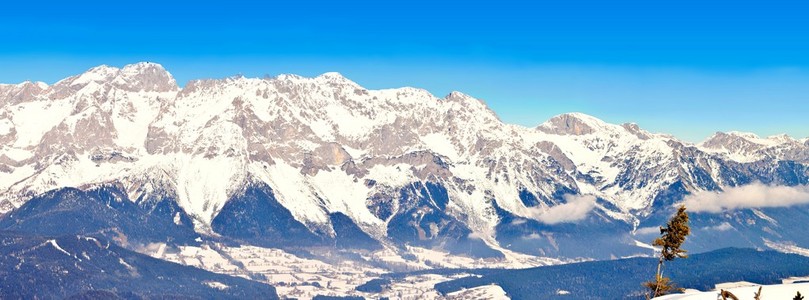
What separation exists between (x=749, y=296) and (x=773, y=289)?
6.51 meters

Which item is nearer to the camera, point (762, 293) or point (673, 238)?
point (673, 238)

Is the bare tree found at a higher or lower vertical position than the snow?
higher

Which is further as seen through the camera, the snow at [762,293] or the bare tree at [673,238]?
the bare tree at [673,238]

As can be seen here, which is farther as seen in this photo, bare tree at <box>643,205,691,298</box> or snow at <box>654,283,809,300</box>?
bare tree at <box>643,205,691,298</box>

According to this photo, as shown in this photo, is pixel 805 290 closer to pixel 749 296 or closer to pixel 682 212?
pixel 749 296

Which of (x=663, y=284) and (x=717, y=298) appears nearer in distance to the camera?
(x=717, y=298)

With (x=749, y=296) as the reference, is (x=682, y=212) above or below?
above

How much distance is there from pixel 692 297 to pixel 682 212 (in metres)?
9.81

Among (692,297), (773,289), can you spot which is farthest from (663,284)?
(773,289)

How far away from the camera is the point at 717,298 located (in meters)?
130

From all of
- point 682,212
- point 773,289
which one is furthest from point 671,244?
point 773,289

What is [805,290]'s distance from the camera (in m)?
142

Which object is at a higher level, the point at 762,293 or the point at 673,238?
the point at 673,238

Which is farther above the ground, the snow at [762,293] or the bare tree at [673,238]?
the bare tree at [673,238]
